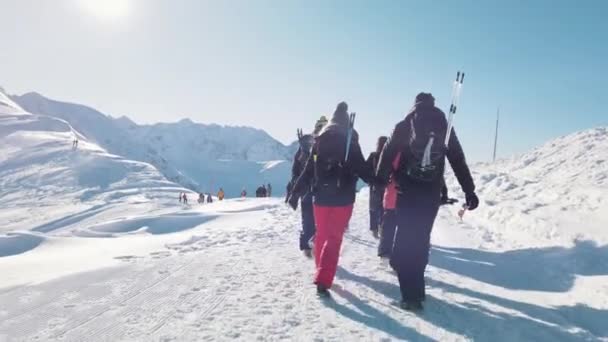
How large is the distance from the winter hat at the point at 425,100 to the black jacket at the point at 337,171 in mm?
871

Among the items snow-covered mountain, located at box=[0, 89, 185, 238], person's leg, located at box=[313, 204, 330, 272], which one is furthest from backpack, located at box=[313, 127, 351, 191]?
snow-covered mountain, located at box=[0, 89, 185, 238]

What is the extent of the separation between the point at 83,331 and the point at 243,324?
1306 millimetres

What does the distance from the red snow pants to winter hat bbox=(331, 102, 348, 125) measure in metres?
0.99

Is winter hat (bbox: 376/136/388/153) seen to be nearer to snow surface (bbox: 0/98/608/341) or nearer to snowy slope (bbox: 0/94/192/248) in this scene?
snow surface (bbox: 0/98/608/341)

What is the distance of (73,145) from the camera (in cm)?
7062

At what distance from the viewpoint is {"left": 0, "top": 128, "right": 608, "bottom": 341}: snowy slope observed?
3.64 metres

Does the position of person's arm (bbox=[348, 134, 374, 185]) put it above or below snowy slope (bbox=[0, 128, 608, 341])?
above

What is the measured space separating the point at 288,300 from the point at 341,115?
2.17 m

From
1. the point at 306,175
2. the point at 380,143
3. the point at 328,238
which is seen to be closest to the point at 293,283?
the point at 328,238

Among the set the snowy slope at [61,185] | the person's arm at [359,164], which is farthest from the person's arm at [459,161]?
the snowy slope at [61,185]

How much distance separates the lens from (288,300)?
4.38 meters

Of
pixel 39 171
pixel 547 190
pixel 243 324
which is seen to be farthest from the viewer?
pixel 39 171

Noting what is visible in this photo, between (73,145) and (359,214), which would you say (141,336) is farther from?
(73,145)

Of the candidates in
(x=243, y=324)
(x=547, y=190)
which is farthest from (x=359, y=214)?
(x=243, y=324)
